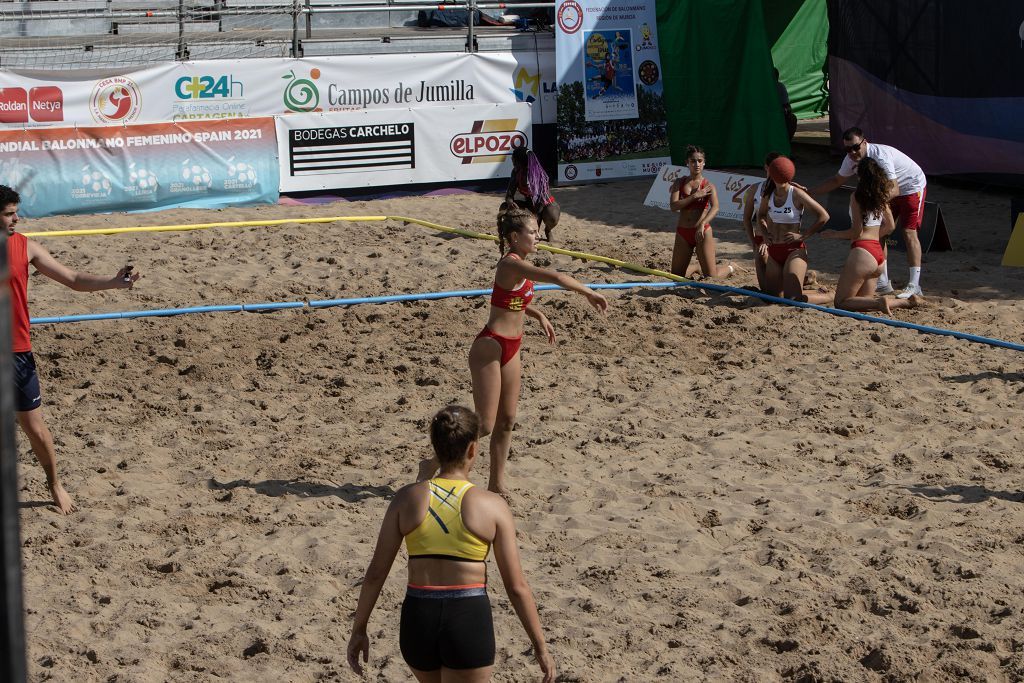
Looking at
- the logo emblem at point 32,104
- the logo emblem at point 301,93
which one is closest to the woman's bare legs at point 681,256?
the logo emblem at point 301,93

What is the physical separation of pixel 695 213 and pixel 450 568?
802 centimetres

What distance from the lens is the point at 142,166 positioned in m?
15.2

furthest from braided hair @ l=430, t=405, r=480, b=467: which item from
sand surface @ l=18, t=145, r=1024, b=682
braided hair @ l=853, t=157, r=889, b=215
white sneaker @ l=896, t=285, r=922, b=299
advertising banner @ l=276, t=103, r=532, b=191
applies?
advertising banner @ l=276, t=103, r=532, b=191

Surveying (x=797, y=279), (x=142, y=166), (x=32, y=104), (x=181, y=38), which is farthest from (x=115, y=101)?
(x=797, y=279)

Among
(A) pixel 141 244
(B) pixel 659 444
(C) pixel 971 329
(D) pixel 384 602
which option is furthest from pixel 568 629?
(A) pixel 141 244

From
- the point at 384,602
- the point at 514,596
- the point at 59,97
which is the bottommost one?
the point at 384,602

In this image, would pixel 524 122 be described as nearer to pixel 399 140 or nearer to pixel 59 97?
pixel 399 140

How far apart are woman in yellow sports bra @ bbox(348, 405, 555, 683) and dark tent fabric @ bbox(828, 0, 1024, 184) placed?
14.4 m

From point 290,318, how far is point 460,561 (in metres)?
6.73

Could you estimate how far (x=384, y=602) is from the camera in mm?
5762

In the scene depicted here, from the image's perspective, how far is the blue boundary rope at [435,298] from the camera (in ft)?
31.8

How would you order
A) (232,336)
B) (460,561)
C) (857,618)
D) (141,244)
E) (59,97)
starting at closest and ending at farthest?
(460,561), (857,618), (232,336), (141,244), (59,97)

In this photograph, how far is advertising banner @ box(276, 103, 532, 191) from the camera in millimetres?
16172

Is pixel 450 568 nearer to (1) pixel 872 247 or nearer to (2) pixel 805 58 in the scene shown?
(1) pixel 872 247
